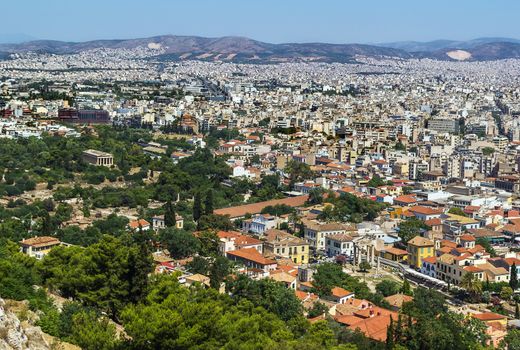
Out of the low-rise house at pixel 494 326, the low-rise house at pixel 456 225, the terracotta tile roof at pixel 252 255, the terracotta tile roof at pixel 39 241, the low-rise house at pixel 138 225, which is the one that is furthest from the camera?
the low-rise house at pixel 456 225

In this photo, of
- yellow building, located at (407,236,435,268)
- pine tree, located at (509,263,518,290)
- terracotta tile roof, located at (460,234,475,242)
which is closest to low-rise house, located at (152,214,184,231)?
yellow building, located at (407,236,435,268)

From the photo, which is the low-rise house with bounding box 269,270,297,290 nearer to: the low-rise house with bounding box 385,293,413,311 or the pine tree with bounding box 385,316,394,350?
the low-rise house with bounding box 385,293,413,311

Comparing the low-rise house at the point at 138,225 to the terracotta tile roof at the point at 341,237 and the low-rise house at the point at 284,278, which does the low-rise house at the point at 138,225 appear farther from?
the low-rise house at the point at 284,278

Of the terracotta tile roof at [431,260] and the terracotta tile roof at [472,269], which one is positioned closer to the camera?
the terracotta tile roof at [472,269]

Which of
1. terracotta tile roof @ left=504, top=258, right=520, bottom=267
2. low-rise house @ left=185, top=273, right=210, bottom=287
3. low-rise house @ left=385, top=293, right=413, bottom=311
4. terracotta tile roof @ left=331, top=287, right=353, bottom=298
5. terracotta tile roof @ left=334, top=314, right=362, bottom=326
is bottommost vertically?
terracotta tile roof @ left=504, top=258, right=520, bottom=267

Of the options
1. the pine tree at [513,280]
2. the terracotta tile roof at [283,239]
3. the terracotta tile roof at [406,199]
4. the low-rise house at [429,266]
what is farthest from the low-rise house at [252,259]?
the terracotta tile roof at [406,199]

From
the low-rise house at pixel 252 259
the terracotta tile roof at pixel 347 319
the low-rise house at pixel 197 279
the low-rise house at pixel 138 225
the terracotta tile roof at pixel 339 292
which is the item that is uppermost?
the low-rise house at pixel 197 279

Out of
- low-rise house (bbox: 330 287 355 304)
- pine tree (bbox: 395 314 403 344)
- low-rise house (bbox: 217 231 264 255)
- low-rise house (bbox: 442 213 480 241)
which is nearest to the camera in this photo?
pine tree (bbox: 395 314 403 344)
